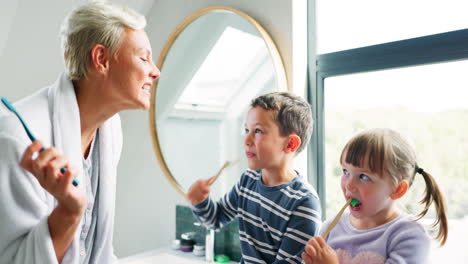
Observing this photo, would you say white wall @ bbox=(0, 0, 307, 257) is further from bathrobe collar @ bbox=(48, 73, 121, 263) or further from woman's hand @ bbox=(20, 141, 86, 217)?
woman's hand @ bbox=(20, 141, 86, 217)

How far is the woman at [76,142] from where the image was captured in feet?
2.52

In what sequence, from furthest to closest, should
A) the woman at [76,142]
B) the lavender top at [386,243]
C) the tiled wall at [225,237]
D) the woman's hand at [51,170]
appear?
the tiled wall at [225,237] < the lavender top at [386,243] < the woman at [76,142] < the woman's hand at [51,170]

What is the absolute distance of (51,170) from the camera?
659mm

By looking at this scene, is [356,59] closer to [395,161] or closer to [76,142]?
[395,161]

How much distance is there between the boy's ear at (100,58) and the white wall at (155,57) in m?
0.66

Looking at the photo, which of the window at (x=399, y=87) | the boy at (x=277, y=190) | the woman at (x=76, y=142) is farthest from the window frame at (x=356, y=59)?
the woman at (x=76, y=142)

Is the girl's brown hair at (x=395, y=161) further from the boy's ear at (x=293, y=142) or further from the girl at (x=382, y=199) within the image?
the boy's ear at (x=293, y=142)

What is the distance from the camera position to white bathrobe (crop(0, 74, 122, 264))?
0.78 m

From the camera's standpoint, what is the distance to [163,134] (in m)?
1.83

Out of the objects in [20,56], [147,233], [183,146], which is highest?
[20,56]

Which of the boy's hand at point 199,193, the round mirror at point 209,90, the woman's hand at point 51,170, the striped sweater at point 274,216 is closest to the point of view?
the woman's hand at point 51,170

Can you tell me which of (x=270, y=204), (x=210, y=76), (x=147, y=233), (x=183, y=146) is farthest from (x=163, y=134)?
(x=270, y=204)

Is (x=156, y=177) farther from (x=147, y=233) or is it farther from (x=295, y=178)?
(x=295, y=178)

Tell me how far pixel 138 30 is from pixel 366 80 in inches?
30.5
